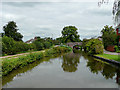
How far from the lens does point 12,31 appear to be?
128 ft

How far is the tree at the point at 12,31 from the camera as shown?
38281mm

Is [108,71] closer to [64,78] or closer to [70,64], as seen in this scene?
[64,78]

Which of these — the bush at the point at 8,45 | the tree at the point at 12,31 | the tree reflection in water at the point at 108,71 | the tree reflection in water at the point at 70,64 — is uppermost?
the tree at the point at 12,31

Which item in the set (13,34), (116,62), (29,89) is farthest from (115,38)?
(13,34)

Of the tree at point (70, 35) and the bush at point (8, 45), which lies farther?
the tree at point (70, 35)

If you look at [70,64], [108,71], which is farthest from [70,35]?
[108,71]

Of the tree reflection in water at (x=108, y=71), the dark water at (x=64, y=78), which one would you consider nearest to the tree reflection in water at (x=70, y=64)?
the dark water at (x=64, y=78)

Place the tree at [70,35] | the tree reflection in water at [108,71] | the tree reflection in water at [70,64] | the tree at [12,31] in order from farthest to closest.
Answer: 1. the tree at [70,35]
2. the tree at [12,31]
3. the tree reflection in water at [70,64]
4. the tree reflection in water at [108,71]

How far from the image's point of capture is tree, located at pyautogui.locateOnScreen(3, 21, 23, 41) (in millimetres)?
38281

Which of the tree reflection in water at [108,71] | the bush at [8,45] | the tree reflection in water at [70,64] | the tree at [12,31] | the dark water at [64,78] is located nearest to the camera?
the dark water at [64,78]

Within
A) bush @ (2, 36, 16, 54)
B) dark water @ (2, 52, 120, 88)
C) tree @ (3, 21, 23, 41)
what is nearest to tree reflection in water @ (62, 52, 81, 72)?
dark water @ (2, 52, 120, 88)

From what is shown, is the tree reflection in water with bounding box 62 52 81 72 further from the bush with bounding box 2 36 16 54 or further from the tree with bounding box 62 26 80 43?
the tree with bounding box 62 26 80 43

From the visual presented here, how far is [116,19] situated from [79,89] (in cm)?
582

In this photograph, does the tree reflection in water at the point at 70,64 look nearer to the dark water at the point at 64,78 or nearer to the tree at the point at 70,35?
the dark water at the point at 64,78
